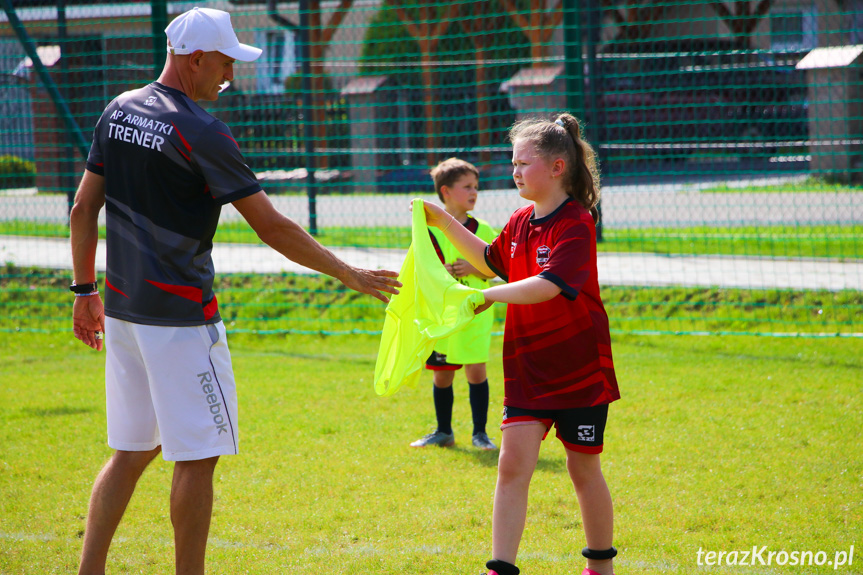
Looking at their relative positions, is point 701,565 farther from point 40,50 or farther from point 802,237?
point 40,50

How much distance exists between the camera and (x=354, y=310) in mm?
8336

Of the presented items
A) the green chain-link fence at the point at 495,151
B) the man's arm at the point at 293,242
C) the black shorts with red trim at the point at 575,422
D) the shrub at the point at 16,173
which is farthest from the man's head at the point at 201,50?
the shrub at the point at 16,173

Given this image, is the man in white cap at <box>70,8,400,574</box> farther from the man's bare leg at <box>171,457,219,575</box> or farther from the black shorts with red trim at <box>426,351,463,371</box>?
the black shorts with red trim at <box>426,351,463,371</box>

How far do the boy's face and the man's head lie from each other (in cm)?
192

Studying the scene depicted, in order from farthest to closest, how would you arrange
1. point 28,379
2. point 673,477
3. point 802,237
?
point 802,237 < point 28,379 < point 673,477

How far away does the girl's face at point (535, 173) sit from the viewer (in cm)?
294

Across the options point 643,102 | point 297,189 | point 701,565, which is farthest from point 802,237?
point 701,565

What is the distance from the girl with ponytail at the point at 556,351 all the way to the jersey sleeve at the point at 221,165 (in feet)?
3.00

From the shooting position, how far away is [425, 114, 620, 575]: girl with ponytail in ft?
9.28

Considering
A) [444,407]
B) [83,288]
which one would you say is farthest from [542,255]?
[444,407]

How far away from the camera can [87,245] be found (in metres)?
3.04

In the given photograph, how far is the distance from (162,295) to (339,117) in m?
Answer: 7.69

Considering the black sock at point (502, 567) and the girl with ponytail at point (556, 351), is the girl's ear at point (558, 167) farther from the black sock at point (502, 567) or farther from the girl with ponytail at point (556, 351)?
the black sock at point (502, 567)

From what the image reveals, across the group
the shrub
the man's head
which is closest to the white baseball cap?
the man's head
